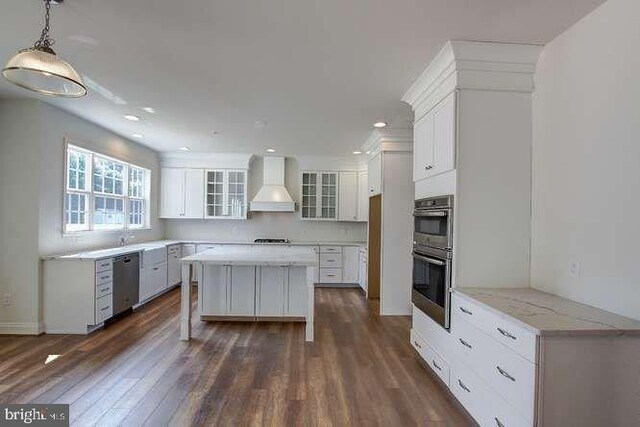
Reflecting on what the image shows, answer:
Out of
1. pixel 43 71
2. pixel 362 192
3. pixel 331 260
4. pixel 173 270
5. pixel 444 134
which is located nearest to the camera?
pixel 43 71

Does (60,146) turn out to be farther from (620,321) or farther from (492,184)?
(620,321)

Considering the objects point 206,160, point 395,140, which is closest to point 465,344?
point 395,140

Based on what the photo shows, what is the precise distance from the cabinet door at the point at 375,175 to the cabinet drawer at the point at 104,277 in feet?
12.2

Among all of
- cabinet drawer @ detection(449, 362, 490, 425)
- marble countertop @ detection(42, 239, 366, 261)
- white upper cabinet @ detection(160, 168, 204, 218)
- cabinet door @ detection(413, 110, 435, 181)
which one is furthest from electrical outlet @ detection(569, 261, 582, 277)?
white upper cabinet @ detection(160, 168, 204, 218)

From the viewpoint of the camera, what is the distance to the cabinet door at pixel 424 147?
9.36ft

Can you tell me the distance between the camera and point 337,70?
8.94 ft

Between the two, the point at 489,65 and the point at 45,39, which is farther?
the point at 489,65

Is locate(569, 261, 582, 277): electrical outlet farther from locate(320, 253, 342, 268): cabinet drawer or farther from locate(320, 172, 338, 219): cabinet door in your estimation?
locate(320, 172, 338, 219): cabinet door

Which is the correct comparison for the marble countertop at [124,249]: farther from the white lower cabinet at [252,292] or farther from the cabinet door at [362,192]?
the white lower cabinet at [252,292]

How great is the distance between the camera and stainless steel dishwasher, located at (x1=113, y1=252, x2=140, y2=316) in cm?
409

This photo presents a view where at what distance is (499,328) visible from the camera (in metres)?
1.83

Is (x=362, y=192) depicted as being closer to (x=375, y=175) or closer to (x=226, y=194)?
(x=375, y=175)

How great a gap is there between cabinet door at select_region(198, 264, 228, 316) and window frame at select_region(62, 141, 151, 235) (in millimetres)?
1803

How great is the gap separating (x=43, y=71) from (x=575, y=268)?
3.26 m
